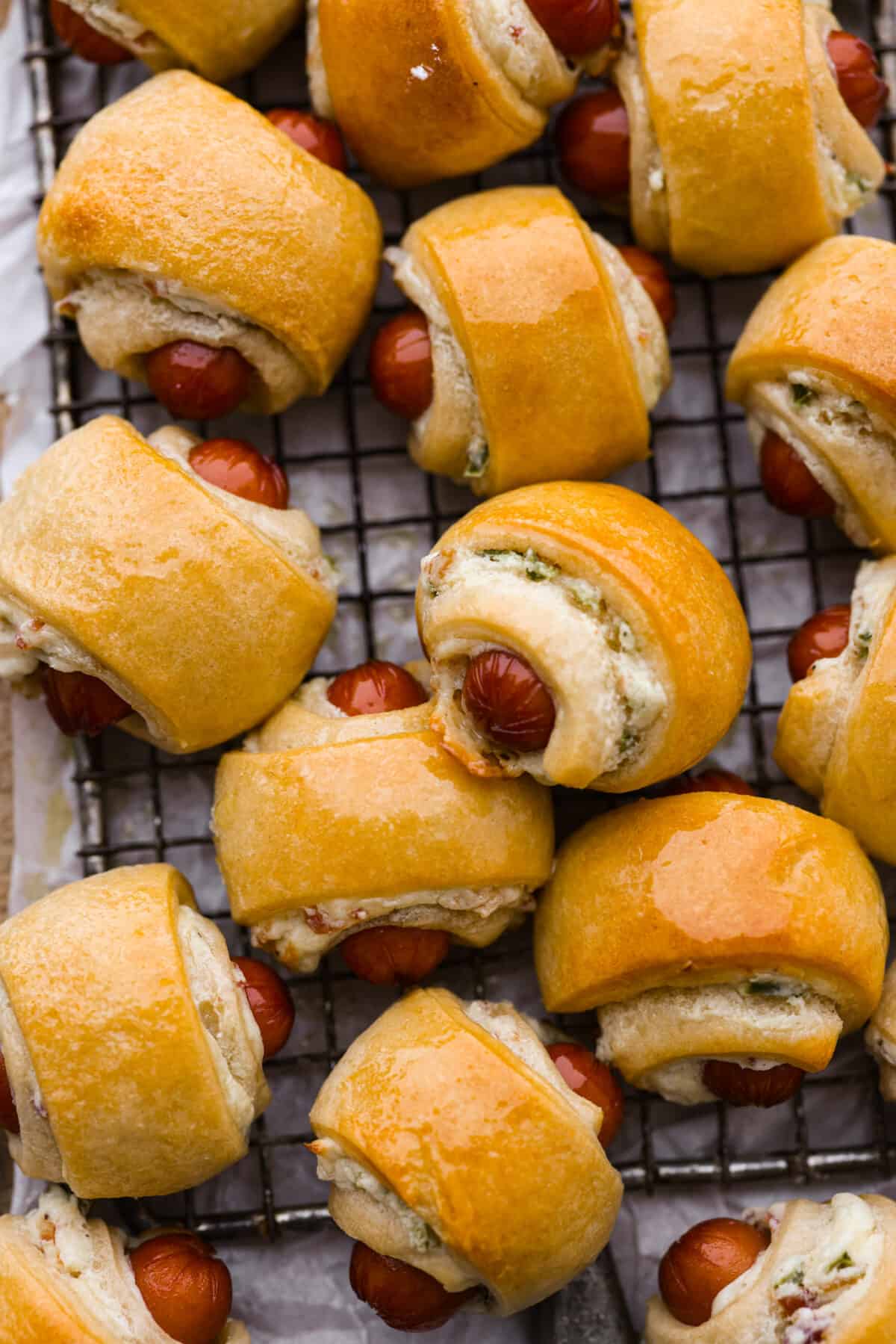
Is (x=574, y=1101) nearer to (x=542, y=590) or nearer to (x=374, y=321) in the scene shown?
(x=542, y=590)

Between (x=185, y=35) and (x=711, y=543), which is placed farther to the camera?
(x=711, y=543)

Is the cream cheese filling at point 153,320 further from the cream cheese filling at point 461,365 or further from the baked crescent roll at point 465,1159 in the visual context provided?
the baked crescent roll at point 465,1159

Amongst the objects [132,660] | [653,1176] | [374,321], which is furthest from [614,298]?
[653,1176]

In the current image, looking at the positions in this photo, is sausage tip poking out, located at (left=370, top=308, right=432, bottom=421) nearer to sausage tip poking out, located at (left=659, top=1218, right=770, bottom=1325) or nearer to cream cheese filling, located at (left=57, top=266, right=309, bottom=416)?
A: cream cheese filling, located at (left=57, top=266, right=309, bottom=416)

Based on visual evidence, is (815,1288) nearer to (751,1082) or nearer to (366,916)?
(751,1082)

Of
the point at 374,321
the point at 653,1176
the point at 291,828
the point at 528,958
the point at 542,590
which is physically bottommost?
the point at 653,1176

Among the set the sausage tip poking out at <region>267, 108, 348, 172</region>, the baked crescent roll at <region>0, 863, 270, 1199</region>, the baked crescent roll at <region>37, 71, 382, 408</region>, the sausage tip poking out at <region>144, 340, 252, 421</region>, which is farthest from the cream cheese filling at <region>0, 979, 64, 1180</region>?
the sausage tip poking out at <region>267, 108, 348, 172</region>

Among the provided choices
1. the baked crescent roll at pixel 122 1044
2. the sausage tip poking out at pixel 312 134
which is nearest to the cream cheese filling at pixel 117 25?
the sausage tip poking out at pixel 312 134

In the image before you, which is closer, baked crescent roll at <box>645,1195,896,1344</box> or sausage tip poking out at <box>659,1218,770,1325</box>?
baked crescent roll at <box>645,1195,896,1344</box>
